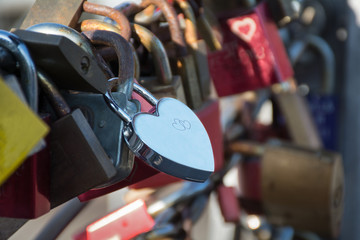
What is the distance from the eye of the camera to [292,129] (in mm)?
1381

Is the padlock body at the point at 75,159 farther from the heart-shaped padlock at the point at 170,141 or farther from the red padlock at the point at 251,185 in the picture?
the red padlock at the point at 251,185

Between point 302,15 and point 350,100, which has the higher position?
point 302,15

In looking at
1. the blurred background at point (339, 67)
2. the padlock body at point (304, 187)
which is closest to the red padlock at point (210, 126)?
the padlock body at point (304, 187)

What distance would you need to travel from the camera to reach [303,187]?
103cm

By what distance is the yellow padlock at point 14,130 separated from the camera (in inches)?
9.8

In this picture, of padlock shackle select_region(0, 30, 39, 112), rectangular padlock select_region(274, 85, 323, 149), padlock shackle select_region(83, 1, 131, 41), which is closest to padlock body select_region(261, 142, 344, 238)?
rectangular padlock select_region(274, 85, 323, 149)

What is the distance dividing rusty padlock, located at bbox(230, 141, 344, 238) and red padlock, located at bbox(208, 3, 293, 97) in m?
0.32

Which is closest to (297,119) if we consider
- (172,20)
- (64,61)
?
(172,20)

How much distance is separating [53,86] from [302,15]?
126cm

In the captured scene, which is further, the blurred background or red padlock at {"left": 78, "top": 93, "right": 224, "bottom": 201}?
the blurred background

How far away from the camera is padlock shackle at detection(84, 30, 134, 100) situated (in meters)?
0.39

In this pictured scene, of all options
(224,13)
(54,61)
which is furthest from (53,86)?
(224,13)

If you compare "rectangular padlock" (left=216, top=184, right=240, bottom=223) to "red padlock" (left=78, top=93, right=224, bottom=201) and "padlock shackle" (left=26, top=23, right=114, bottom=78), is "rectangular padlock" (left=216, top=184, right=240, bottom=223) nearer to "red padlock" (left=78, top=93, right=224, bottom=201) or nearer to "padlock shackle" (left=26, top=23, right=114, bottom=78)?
"red padlock" (left=78, top=93, right=224, bottom=201)

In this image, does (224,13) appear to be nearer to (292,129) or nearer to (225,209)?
(225,209)
